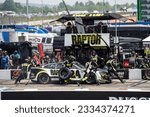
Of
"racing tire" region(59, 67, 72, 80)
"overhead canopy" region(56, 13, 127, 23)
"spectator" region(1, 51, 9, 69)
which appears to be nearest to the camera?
"racing tire" region(59, 67, 72, 80)

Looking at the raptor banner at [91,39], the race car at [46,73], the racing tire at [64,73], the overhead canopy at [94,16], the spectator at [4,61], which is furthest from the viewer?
the overhead canopy at [94,16]

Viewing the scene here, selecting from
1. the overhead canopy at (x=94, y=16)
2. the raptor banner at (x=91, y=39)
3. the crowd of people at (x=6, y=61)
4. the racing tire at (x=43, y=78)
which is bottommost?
the racing tire at (x=43, y=78)

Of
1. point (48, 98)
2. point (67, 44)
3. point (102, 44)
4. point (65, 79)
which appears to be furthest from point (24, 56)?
point (48, 98)

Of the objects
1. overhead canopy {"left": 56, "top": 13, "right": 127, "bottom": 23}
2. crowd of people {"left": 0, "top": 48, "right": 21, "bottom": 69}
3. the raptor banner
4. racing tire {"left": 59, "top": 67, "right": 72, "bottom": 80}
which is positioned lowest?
racing tire {"left": 59, "top": 67, "right": 72, "bottom": 80}

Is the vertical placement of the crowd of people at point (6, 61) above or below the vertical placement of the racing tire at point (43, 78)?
above

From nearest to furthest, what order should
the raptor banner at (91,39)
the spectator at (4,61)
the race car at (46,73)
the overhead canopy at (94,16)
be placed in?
the race car at (46,73), the spectator at (4,61), the raptor banner at (91,39), the overhead canopy at (94,16)

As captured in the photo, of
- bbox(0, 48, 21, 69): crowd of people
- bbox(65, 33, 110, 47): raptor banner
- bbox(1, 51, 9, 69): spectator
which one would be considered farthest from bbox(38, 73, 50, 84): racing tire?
bbox(65, 33, 110, 47): raptor banner

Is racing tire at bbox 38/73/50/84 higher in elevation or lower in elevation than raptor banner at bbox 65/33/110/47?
lower

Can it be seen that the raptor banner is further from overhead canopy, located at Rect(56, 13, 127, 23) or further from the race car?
the race car

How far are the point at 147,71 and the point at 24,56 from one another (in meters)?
8.89

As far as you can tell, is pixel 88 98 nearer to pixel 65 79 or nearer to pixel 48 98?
pixel 48 98

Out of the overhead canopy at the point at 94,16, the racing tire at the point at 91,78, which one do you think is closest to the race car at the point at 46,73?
the racing tire at the point at 91,78

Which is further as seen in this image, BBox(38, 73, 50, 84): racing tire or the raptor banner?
the raptor banner

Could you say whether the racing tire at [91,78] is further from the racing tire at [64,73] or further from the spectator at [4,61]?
the spectator at [4,61]
